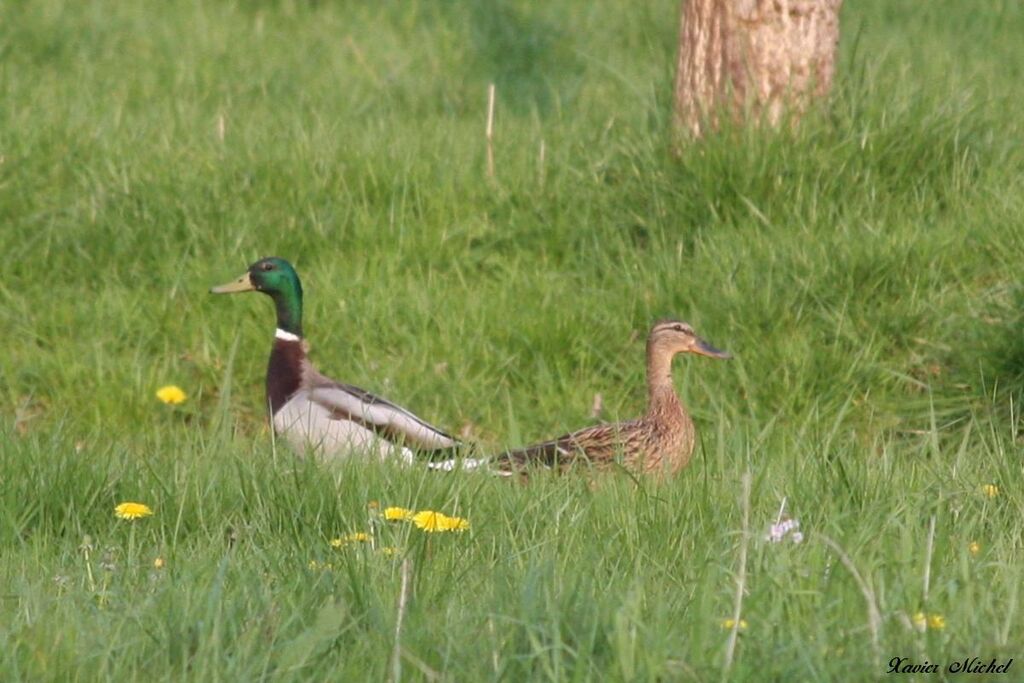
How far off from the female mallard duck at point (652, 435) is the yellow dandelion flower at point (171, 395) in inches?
60.1

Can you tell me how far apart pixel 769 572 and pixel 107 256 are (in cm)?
443

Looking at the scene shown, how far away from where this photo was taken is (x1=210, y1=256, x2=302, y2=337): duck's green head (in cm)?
607

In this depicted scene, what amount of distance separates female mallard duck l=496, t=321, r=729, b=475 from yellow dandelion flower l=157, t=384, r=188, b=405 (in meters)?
1.53

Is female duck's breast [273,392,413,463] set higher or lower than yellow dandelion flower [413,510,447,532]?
lower

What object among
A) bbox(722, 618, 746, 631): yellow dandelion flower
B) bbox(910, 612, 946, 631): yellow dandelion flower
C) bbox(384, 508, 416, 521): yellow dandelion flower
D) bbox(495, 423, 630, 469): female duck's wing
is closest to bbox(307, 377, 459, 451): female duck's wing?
bbox(495, 423, 630, 469): female duck's wing

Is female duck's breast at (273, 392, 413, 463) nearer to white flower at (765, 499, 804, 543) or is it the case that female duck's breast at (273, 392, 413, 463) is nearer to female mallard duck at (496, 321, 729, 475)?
female mallard duck at (496, 321, 729, 475)

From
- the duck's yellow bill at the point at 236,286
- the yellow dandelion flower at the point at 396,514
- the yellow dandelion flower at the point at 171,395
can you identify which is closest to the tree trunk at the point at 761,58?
the duck's yellow bill at the point at 236,286

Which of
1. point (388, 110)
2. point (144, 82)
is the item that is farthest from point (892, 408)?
point (144, 82)

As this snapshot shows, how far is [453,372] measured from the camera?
6047 millimetres

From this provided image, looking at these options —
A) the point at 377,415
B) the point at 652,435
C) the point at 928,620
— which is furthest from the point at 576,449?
the point at 928,620

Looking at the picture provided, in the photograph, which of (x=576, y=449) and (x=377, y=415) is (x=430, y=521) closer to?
(x=576, y=449)

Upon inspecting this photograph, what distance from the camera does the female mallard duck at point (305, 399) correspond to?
535 cm

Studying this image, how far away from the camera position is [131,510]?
3689 mm

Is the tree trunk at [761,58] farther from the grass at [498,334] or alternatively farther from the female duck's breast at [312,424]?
the female duck's breast at [312,424]
